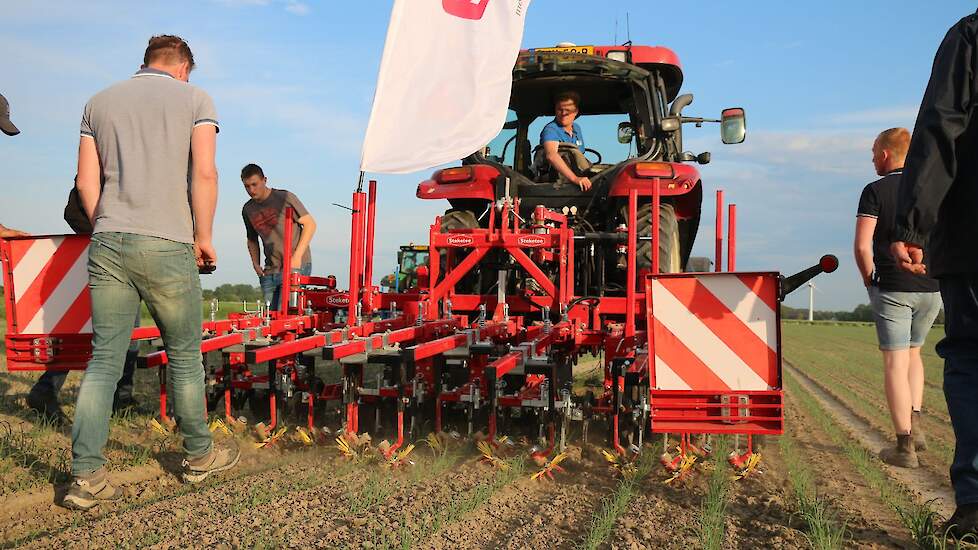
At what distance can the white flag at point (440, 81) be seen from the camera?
4.07m

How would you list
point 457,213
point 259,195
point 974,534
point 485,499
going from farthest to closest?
point 259,195 → point 457,213 → point 485,499 → point 974,534

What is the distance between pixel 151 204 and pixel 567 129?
3.66 meters

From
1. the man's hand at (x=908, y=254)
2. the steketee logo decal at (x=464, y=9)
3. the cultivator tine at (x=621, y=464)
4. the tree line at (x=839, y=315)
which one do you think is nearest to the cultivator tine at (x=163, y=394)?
the cultivator tine at (x=621, y=464)

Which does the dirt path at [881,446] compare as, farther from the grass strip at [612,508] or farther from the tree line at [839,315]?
the tree line at [839,315]

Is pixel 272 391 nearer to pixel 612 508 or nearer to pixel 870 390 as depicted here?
pixel 612 508

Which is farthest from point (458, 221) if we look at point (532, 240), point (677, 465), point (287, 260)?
point (677, 465)

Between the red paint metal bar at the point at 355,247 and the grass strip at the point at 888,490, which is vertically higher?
the red paint metal bar at the point at 355,247

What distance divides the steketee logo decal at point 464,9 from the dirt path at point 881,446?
3.39m

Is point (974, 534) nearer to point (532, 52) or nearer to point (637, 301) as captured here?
point (637, 301)

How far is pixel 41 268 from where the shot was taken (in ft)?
13.3

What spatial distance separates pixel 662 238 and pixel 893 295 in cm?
148

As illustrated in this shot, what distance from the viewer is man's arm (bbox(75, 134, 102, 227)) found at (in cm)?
307

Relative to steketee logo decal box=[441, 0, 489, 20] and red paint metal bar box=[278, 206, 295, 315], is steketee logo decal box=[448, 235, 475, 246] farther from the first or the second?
steketee logo decal box=[441, 0, 489, 20]

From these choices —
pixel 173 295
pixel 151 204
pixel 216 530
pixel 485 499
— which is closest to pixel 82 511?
pixel 216 530
